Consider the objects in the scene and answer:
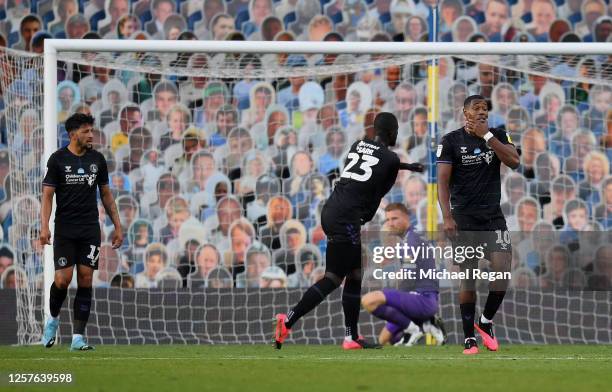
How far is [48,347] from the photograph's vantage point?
8539mm

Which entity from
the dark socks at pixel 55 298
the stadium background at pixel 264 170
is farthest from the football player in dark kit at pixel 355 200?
the stadium background at pixel 264 170

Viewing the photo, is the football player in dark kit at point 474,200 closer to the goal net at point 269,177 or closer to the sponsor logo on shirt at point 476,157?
the sponsor logo on shirt at point 476,157

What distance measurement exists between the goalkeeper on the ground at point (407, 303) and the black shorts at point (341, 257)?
4.51 feet

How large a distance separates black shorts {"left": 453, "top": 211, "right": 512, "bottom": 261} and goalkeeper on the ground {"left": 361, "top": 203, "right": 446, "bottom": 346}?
183 cm

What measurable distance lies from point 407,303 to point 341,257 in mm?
1606

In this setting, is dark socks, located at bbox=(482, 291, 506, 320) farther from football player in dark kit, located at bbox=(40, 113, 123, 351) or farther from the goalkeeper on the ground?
football player in dark kit, located at bbox=(40, 113, 123, 351)

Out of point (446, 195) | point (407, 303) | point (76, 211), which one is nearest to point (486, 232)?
point (446, 195)

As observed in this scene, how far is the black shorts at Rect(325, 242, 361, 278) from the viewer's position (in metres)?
8.13

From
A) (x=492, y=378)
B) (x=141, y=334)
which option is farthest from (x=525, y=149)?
(x=492, y=378)

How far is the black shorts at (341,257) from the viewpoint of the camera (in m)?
8.13

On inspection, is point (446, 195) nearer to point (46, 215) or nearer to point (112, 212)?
point (112, 212)

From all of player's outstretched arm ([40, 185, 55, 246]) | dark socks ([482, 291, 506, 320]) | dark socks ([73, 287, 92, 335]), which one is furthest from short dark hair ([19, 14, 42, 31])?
dark socks ([482, 291, 506, 320])

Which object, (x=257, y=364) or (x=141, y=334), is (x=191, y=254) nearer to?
(x=141, y=334)

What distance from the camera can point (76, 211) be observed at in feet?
27.1
